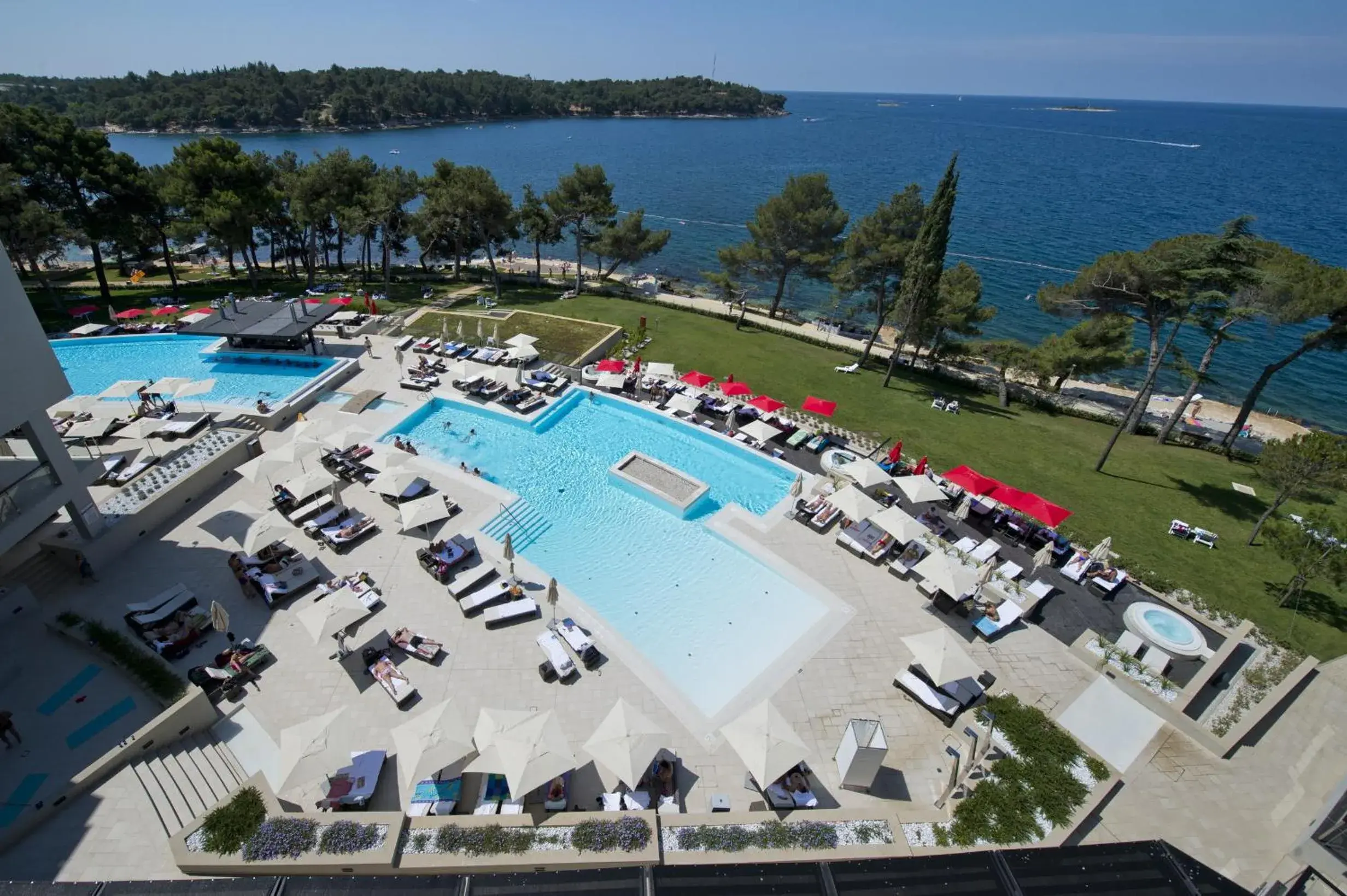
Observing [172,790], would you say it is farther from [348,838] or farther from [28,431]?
[28,431]

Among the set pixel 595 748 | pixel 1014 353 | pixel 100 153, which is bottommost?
pixel 595 748

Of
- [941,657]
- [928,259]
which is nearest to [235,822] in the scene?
[941,657]

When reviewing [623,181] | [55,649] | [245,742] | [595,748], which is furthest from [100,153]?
[623,181]

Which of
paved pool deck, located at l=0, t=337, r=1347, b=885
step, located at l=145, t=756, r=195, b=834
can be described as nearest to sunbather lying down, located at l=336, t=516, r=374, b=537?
paved pool deck, located at l=0, t=337, r=1347, b=885

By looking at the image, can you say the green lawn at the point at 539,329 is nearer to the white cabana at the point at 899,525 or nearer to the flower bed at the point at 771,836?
the white cabana at the point at 899,525

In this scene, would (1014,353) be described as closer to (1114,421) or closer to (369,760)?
(1114,421)

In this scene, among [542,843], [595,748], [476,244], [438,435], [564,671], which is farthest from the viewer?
[476,244]

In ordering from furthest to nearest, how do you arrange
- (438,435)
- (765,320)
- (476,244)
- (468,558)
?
(476,244)
(765,320)
(438,435)
(468,558)
